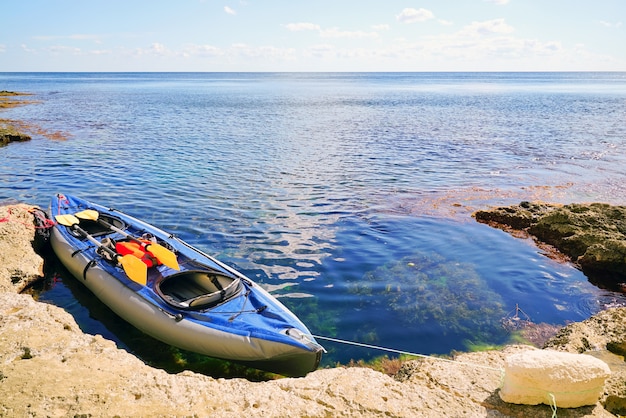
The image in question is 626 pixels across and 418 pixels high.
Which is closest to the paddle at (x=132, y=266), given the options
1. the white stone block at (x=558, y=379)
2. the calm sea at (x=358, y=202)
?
the calm sea at (x=358, y=202)

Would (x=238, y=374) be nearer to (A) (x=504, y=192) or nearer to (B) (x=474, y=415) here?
(B) (x=474, y=415)

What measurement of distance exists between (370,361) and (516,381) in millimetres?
2737

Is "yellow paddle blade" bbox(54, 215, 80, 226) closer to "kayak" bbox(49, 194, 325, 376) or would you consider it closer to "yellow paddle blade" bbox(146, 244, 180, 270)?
"kayak" bbox(49, 194, 325, 376)

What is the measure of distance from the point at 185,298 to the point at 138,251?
1243 millimetres

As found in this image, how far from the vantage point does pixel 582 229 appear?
10000 mm

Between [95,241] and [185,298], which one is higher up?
[95,241]

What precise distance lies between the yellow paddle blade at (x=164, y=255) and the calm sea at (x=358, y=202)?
1.40 meters

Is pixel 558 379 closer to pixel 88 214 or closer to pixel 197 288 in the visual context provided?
pixel 197 288

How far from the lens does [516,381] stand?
398 cm

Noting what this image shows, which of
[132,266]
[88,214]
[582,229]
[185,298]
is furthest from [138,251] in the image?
[582,229]

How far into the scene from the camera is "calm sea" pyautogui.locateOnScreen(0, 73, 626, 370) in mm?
7688

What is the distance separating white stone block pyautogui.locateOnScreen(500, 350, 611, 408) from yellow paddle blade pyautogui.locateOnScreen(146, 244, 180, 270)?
18.0ft

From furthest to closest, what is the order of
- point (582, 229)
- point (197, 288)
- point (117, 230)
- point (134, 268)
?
point (582, 229), point (117, 230), point (197, 288), point (134, 268)

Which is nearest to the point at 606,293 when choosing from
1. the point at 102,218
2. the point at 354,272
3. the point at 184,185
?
the point at 354,272
